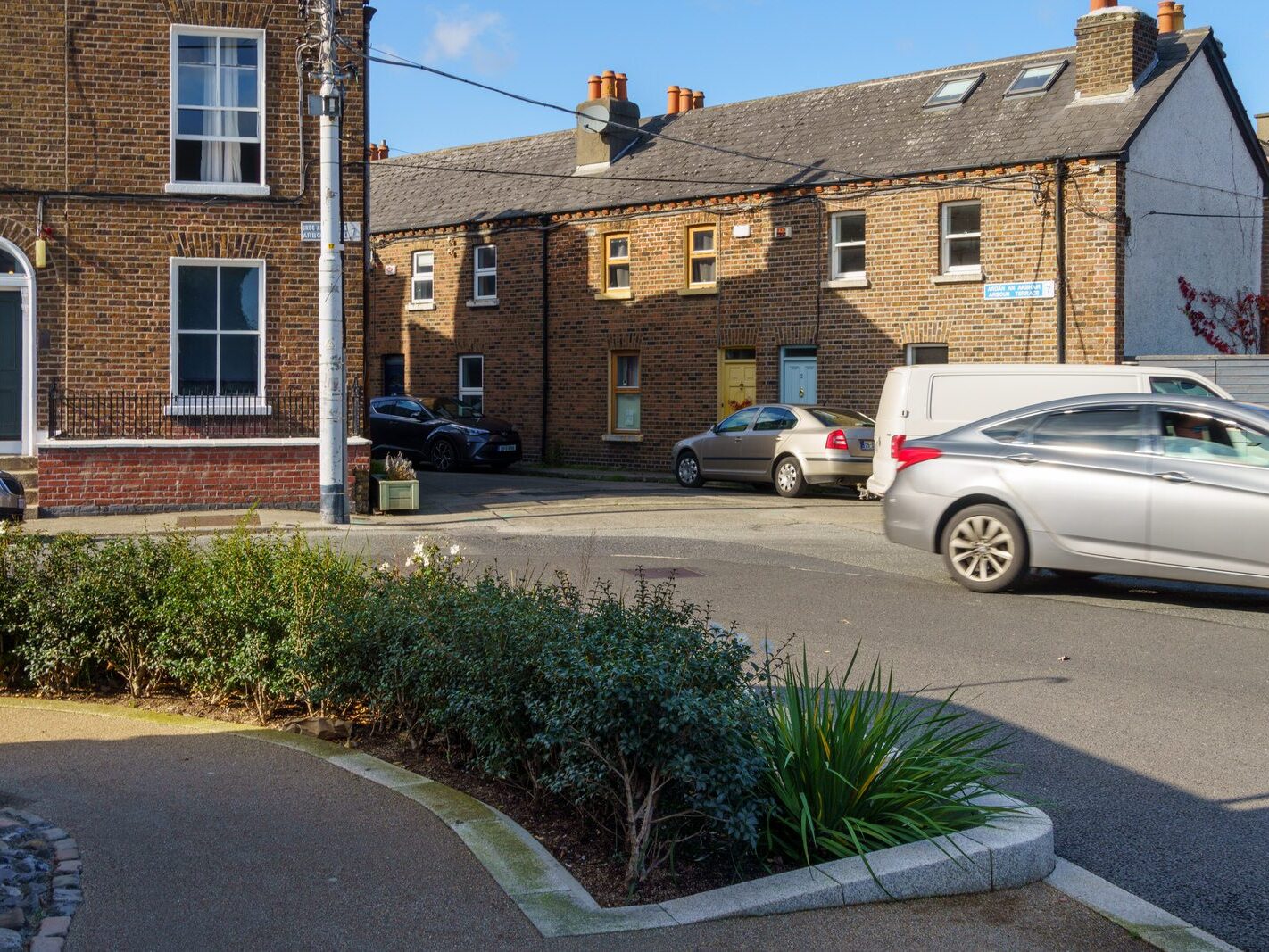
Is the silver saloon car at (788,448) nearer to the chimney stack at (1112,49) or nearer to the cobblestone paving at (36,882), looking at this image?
the chimney stack at (1112,49)

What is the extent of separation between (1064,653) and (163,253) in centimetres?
1412

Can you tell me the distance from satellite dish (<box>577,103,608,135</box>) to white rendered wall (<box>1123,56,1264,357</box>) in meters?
12.1

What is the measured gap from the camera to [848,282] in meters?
26.4

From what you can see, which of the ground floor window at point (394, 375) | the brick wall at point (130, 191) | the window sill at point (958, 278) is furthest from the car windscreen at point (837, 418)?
the ground floor window at point (394, 375)

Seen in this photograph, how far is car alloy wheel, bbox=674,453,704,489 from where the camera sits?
2538cm

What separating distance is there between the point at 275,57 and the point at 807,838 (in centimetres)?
1700

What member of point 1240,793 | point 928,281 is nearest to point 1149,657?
point 1240,793

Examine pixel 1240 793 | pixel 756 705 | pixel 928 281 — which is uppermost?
pixel 928 281

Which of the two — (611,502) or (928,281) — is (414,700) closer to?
(611,502)

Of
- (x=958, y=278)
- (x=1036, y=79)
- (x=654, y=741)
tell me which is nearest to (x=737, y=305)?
(x=958, y=278)

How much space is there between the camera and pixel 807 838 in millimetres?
4816

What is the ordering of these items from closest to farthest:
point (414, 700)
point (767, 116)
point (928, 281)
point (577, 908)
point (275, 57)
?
point (577, 908), point (414, 700), point (275, 57), point (928, 281), point (767, 116)

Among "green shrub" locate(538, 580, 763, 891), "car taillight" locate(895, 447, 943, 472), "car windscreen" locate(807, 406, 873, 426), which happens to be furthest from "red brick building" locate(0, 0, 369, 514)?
"green shrub" locate(538, 580, 763, 891)

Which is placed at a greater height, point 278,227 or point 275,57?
point 275,57
